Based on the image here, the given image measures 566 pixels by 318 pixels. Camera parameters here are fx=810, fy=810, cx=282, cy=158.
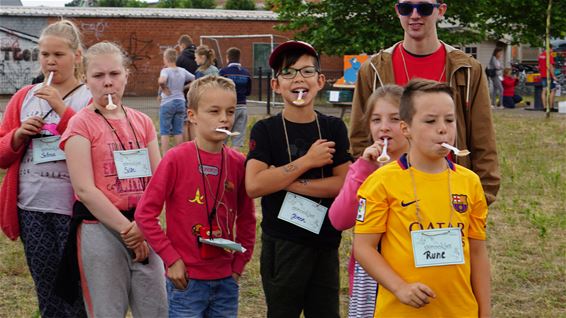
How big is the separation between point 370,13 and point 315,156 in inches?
809

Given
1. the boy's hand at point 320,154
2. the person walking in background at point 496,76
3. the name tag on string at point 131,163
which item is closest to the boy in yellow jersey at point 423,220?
the boy's hand at point 320,154

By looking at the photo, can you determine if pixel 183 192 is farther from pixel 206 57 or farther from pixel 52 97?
pixel 206 57

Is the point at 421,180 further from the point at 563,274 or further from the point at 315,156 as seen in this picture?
the point at 563,274

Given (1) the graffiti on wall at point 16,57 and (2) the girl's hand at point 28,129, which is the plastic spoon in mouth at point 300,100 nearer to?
(2) the girl's hand at point 28,129

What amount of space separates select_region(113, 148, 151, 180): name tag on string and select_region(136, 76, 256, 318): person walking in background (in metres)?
0.19

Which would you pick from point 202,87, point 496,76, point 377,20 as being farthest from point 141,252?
point 496,76

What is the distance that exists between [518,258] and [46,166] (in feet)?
14.1

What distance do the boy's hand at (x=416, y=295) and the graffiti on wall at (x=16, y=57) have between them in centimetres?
2979

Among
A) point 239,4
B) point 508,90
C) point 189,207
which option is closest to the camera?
point 189,207

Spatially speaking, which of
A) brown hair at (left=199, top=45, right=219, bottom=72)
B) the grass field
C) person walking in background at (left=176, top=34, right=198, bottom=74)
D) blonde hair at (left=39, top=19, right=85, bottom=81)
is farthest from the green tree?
blonde hair at (left=39, top=19, right=85, bottom=81)

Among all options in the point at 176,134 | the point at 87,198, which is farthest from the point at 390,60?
the point at 176,134

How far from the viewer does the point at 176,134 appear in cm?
1313

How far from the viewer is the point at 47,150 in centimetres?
397

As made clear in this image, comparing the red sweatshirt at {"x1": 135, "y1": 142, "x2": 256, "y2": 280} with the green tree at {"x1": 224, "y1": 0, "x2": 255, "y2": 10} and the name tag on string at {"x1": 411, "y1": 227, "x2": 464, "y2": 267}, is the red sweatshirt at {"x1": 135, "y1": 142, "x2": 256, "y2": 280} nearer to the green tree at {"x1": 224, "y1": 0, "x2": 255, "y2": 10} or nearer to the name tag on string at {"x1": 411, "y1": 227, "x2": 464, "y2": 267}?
the name tag on string at {"x1": 411, "y1": 227, "x2": 464, "y2": 267}
